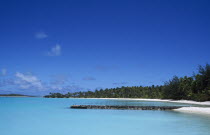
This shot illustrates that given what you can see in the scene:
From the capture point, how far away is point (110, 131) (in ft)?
57.3

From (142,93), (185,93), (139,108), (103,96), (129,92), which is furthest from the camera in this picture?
(103,96)

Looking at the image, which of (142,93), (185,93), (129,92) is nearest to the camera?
(185,93)

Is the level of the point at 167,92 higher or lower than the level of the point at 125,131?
higher

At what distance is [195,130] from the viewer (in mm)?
17094

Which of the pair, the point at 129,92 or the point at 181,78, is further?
the point at 129,92

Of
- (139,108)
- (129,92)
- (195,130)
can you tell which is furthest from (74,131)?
(129,92)

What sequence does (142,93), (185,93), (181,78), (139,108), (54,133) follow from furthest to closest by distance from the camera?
(142,93) → (181,78) → (185,93) → (139,108) → (54,133)

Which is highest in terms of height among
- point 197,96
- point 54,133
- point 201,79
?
point 201,79

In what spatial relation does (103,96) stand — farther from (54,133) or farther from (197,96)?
(54,133)

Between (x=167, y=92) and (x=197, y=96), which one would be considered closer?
(x=197, y=96)

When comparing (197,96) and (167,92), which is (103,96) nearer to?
(167,92)

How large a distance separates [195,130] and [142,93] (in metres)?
95.0

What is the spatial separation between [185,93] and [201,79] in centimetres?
1085

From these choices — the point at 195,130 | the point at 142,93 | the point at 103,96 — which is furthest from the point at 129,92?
the point at 195,130
